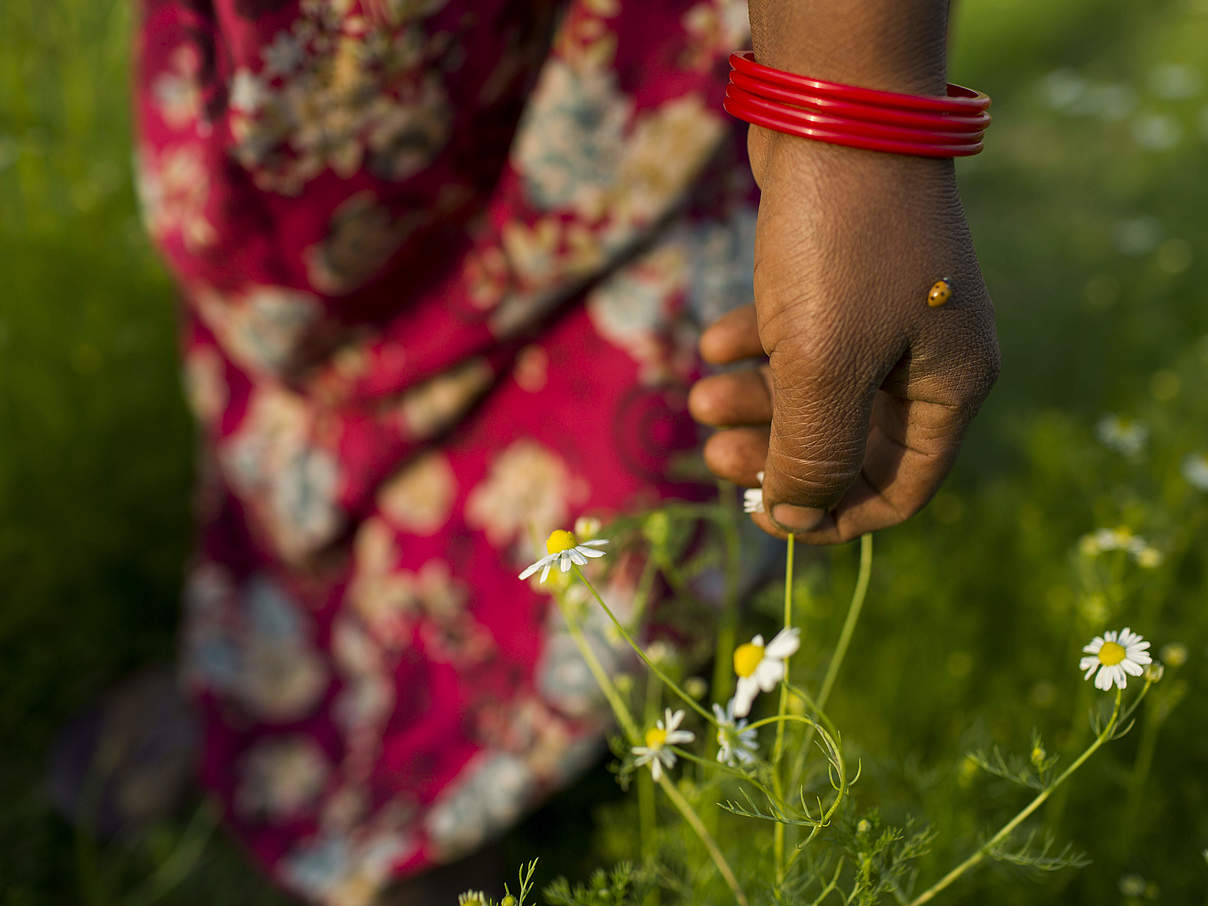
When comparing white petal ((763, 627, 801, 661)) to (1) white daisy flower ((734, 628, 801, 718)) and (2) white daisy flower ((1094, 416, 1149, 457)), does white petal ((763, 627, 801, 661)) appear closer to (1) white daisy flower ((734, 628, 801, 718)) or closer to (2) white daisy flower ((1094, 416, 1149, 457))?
(1) white daisy flower ((734, 628, 801, 718))

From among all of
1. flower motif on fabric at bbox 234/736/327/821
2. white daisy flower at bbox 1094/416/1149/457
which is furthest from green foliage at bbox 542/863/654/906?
flower motif on fabric at bbox 234/736/327/821

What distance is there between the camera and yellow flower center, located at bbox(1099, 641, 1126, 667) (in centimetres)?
→ 62

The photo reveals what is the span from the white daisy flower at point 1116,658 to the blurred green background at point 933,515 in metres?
0.27

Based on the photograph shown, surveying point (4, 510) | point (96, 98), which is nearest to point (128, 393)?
point (4, 510)

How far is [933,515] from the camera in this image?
186 cm

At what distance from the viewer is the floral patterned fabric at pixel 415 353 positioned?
3.46ft

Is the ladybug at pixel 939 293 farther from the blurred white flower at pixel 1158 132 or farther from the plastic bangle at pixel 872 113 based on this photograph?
the blurred white flower at pixel 1158 132

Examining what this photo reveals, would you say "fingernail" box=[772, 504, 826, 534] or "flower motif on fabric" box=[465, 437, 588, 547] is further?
"flower motif on fabric" box=[465, 437, 588, 547]

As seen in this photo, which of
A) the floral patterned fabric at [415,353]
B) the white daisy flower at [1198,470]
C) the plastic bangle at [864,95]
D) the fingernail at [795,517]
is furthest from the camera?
the white daisy flower at [1198,470]

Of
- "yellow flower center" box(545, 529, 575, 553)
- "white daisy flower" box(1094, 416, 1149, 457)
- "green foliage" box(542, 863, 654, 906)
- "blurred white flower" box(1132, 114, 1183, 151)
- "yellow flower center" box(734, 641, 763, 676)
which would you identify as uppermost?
"yellow flower center" box(545, 529, 575, 553)

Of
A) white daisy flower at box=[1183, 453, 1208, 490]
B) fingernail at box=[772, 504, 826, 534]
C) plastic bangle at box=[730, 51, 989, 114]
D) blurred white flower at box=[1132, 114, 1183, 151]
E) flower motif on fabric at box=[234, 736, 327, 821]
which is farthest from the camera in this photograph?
blurred white flower at box=[1132, 114, 1183, 151]

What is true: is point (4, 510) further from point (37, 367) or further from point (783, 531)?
point (783, 531)

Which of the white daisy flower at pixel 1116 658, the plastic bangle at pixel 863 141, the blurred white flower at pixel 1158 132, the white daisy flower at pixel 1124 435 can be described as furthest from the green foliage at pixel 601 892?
the blurred white flower at pixel 1158 132

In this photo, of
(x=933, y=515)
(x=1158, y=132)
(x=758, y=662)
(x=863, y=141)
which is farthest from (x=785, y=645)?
(x=1158, y=132)
